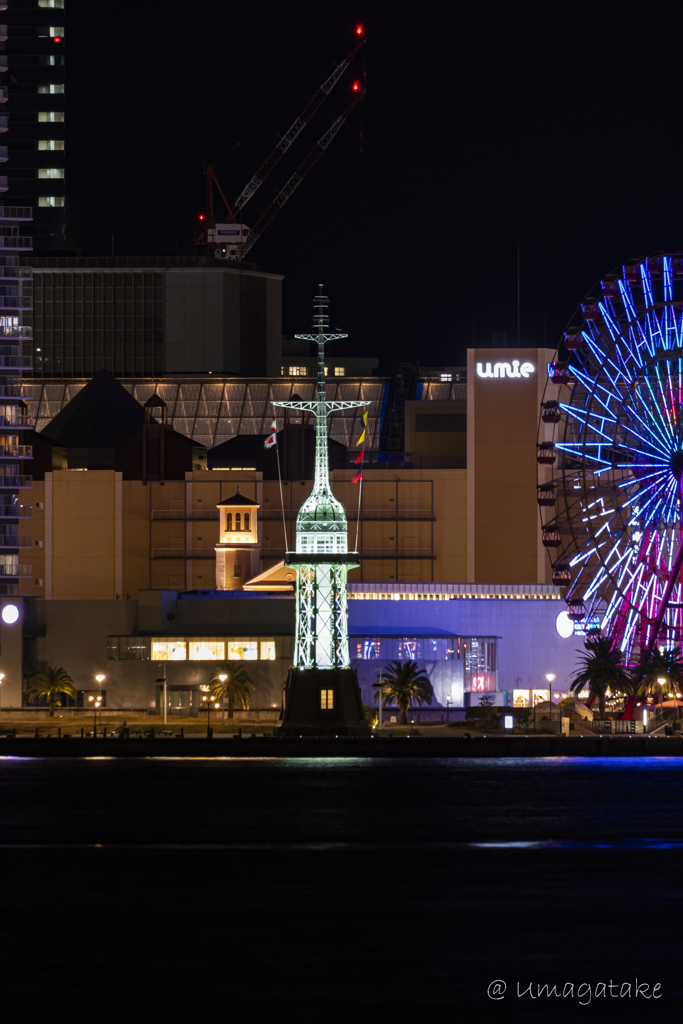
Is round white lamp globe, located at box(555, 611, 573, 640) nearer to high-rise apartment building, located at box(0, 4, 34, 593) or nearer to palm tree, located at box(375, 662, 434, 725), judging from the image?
palm tree, located at box(375, 662, 434, 725)

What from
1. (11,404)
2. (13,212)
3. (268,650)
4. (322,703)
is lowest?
(322,703)

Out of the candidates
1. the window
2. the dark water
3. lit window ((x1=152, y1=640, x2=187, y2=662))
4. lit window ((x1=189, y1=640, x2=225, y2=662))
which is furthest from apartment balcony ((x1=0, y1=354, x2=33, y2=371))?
the window

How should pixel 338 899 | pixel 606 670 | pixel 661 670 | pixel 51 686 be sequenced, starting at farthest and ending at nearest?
pixel 51 686, pixel 661 670, pixel 606 670, pixel 338 899

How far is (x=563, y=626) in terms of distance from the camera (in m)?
166

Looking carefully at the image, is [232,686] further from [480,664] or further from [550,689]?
[550,689]

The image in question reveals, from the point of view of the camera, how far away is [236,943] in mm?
74312

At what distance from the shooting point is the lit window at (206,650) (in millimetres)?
162750

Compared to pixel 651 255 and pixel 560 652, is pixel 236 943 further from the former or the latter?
pixel 560 652

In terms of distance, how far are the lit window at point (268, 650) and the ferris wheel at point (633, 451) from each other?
1140 inches

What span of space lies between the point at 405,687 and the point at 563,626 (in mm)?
19453

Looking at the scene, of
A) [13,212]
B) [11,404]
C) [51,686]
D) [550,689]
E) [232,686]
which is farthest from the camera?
[550,689]

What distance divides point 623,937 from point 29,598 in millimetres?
99402

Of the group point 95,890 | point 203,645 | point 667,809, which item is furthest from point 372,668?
point 95,890

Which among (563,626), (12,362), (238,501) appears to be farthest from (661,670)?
(238,501)
